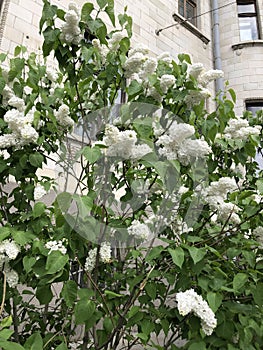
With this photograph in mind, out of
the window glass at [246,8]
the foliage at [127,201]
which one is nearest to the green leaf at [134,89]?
the foliage at [127,201]

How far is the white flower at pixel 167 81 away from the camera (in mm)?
1651

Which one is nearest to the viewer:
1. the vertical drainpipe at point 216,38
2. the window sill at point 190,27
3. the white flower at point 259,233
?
the white flower at point 259,233

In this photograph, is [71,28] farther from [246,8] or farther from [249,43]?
[246,8]

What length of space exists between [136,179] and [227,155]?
0.59m

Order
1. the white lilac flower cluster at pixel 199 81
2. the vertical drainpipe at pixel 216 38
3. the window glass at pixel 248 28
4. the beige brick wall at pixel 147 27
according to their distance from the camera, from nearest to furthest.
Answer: the white lilac flower cluster at pixel 199 81, the beige brick wall at pixel 147 27, the vertical drainpipe at pixel 216 38, the window glass at pixel 248 28

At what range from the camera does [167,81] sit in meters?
1.66

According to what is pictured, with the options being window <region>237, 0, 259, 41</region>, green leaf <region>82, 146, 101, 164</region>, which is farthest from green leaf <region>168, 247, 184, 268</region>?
window <region>237, 0, 259, 41</region>

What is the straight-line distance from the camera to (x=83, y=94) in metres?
2.06

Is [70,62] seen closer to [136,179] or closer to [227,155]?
[136,179]

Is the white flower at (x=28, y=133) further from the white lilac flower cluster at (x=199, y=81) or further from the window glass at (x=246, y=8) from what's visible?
the window glass at (x=246, y=8)

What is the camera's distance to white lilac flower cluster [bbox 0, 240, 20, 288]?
1.47 meters

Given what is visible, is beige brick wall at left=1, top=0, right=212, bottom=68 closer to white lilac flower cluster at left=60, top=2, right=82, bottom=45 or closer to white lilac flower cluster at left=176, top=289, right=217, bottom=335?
white lilac flower cluster at left=60, top=2, right=82, bottom=45

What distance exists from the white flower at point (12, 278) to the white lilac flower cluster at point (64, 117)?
0.79m

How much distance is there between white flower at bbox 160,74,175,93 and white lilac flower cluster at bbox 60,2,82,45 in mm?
447
